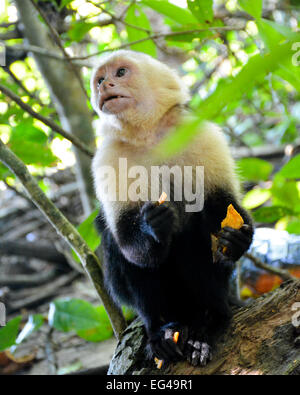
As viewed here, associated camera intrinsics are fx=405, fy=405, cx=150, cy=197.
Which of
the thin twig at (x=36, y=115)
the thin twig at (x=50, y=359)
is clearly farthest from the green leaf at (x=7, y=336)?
the thin twig at (x=36, y=115)

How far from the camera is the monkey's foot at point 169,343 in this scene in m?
1.80

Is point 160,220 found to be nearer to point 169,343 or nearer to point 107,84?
point 169,343

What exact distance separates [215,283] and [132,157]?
0.81 meters

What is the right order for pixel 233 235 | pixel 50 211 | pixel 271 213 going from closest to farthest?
pixel 233 235
pixel 50 211
pixel 271 213

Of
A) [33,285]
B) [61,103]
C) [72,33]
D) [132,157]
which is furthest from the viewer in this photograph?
[33,285]

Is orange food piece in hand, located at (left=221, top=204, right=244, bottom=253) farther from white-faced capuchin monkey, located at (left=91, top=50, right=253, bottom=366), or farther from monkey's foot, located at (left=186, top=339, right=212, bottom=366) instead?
monkey's foot, located at (left=186, top=339, right=212, bottom=366)

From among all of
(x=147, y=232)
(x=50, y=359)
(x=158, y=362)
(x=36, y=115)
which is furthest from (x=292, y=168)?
(x=50, y=359)

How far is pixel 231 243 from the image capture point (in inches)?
73.6

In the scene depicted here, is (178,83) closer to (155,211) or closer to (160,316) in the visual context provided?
(155,211)

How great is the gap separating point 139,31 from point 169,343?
67.9 inches

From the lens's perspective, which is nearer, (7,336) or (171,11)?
(171,11)

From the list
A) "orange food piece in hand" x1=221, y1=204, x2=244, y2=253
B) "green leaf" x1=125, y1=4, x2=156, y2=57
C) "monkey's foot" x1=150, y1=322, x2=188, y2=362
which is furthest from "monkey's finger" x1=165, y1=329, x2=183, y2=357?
"green leaf" x1=125, y1=4, x2=156, y2=57
